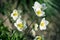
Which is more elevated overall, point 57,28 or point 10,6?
point 10,6

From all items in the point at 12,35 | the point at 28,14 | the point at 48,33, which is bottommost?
the point at 12,35

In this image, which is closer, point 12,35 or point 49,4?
point 12,35

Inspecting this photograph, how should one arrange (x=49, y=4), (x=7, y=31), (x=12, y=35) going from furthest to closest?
(x=49, y=4) < (x=7, y=31) < (x=12, y=35)

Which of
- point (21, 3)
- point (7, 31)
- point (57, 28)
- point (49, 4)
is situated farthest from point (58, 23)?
point (7, 31)

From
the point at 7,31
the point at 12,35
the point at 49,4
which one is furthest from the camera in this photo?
the point at 49,4

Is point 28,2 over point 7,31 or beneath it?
over

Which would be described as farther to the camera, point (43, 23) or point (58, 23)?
point (58, 23)

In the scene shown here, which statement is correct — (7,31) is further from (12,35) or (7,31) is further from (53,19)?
(53,19)

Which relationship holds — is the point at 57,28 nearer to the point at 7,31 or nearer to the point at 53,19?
the point at 53,19

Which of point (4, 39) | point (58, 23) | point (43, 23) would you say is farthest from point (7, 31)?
point (58, 23)
